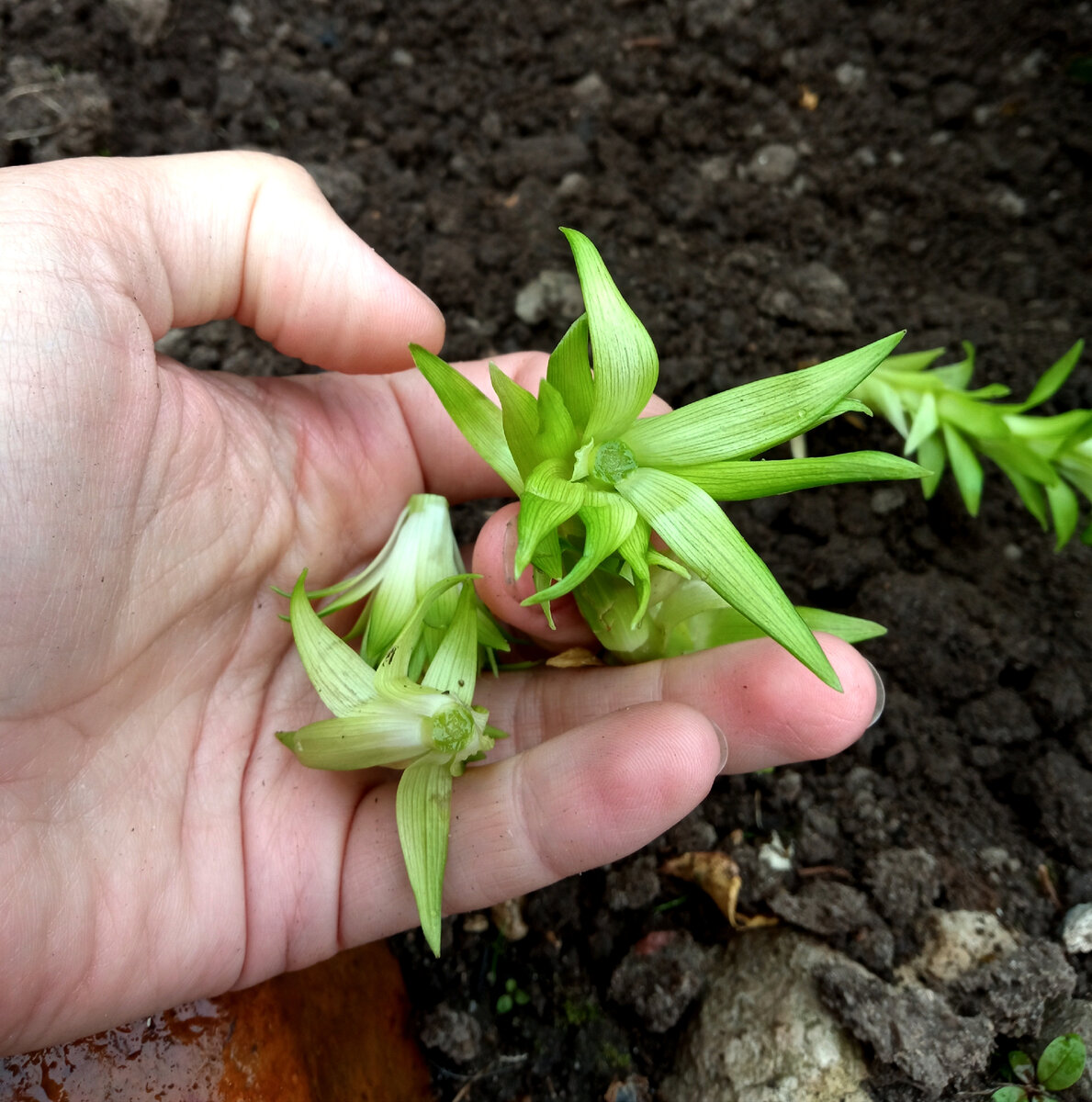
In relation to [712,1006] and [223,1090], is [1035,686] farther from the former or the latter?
[223,1090]

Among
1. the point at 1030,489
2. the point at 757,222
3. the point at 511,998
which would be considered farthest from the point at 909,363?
the point at 511,998

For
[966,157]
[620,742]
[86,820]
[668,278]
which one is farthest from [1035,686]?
[86,820]

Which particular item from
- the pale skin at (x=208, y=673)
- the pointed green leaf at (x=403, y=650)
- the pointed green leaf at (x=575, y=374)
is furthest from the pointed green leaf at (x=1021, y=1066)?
the pointed green leaf at (x=575, y=374)

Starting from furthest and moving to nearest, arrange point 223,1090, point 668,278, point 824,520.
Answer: point 668,278
point 824,520
point 223,1090

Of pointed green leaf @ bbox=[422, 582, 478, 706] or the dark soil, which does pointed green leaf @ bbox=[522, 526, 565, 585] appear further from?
the dark soil

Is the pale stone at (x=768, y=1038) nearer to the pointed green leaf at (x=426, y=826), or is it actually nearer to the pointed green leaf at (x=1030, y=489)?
the pointed green leaf at (x=426, y=826)

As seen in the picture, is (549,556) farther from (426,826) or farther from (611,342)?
(426,826)

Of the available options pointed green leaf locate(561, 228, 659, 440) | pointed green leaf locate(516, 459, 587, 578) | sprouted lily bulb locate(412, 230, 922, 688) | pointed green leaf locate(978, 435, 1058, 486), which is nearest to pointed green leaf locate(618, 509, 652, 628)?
sprouted lily bulb locate(412, 230, 922, 688)
